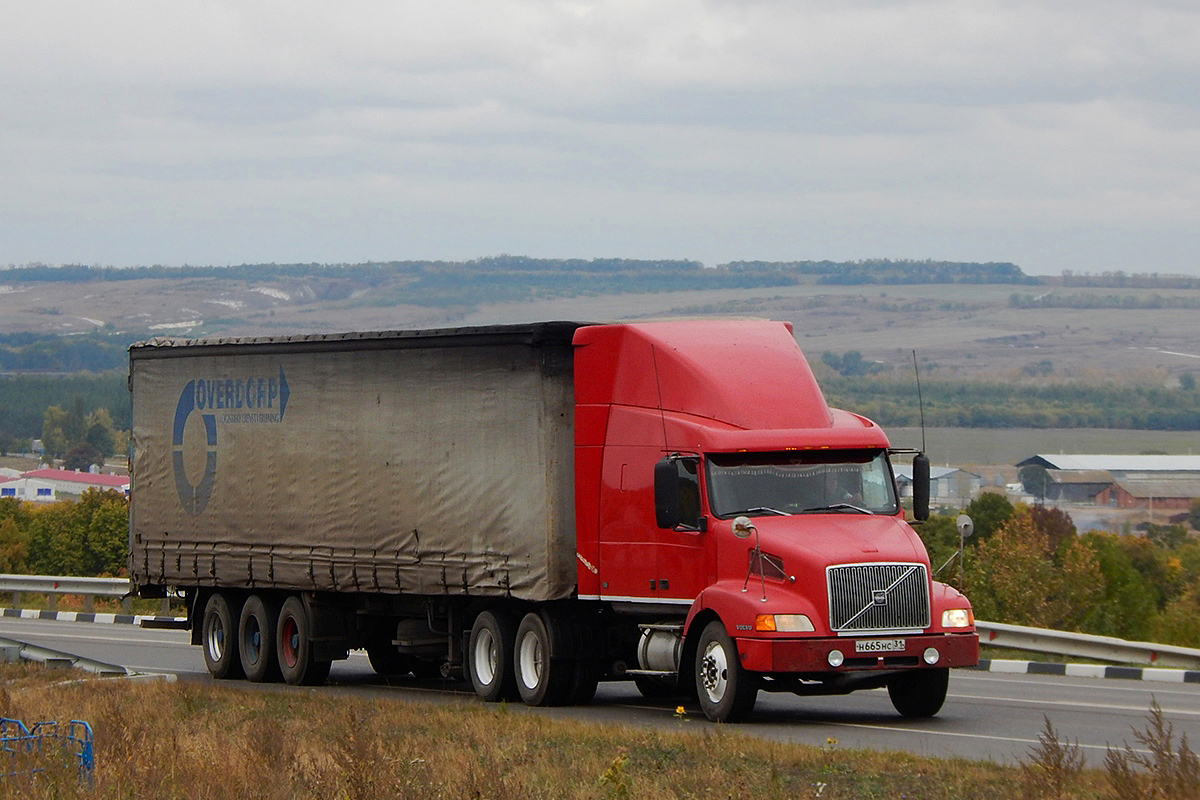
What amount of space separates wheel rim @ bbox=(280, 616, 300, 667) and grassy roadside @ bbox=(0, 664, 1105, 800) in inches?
175

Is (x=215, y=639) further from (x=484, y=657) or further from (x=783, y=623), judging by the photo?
(x=783, y=623)

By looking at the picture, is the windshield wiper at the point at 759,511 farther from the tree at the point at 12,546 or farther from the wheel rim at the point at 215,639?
the tree at the point at 12,546

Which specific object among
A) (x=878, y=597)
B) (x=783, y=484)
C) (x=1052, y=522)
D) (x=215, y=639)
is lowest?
(x=1052, y=522)

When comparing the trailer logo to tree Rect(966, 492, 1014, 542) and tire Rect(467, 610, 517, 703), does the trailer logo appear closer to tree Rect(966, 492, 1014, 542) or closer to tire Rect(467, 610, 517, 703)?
tire Rect(467, 610, 517, 703)

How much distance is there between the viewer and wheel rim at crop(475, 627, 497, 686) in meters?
18.7

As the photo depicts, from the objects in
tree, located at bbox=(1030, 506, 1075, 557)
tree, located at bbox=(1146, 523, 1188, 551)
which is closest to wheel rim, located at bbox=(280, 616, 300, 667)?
tree, located at bbox=(1030, 506, 1075, 557)

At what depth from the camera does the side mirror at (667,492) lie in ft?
53.0

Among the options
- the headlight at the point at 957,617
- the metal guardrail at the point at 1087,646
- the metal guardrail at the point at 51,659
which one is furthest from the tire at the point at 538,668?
the metal guardrail at the point at 1087,646

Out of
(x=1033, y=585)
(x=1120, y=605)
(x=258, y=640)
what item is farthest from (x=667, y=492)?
(x=1120, y=605)

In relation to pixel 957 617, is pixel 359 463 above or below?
above

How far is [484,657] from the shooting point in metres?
18.9

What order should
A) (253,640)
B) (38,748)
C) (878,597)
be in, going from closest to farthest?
(38,748) → (878,597) → (253,640)

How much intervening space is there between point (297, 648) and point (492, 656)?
12.1ft

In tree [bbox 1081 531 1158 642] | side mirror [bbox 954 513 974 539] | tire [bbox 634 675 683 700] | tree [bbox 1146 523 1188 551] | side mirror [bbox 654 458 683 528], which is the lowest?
tree [bbox 1146 523 1188 551]
